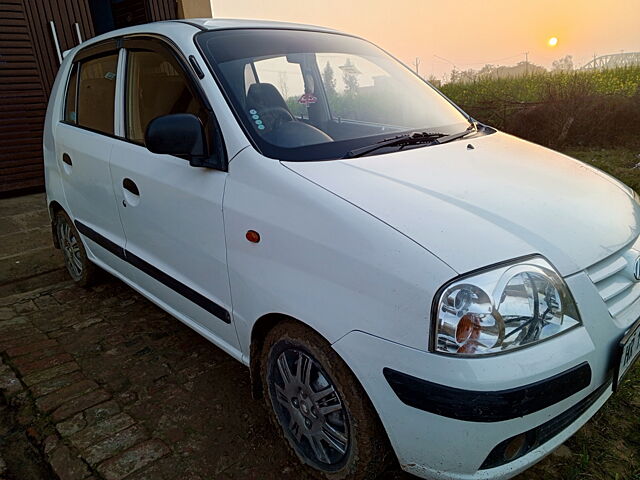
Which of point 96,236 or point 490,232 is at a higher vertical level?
point 490,232

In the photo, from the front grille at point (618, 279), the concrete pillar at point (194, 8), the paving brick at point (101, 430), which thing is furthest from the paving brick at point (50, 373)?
the concrete pillar at point (194, 8)

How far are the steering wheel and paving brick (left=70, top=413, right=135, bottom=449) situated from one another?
1485 mm

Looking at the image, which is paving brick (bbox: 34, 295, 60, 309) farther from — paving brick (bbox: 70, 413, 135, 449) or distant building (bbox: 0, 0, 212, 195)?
distant building (bbox: 0, 0, 212, 195)

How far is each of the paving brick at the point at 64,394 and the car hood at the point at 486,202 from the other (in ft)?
5.38

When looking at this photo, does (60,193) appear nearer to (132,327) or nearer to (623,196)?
(132,327)

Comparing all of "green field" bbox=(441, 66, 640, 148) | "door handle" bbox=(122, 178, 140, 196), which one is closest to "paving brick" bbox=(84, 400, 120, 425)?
"door handle" bbox=(122, 178, 140, 196)

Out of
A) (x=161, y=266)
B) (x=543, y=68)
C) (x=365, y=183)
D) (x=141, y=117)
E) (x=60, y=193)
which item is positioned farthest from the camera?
(x=543, y=68)

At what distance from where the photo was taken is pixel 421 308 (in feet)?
4.05

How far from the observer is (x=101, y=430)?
6.71 feet

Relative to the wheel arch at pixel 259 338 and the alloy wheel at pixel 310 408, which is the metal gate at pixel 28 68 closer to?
the wheel arch at pixel 259 338

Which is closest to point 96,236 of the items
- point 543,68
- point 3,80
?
point 3,80

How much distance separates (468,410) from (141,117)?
7.17 feet

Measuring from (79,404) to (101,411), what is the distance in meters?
0.14

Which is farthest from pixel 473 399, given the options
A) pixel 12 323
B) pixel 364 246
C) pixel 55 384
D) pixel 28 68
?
pixel 28 68
